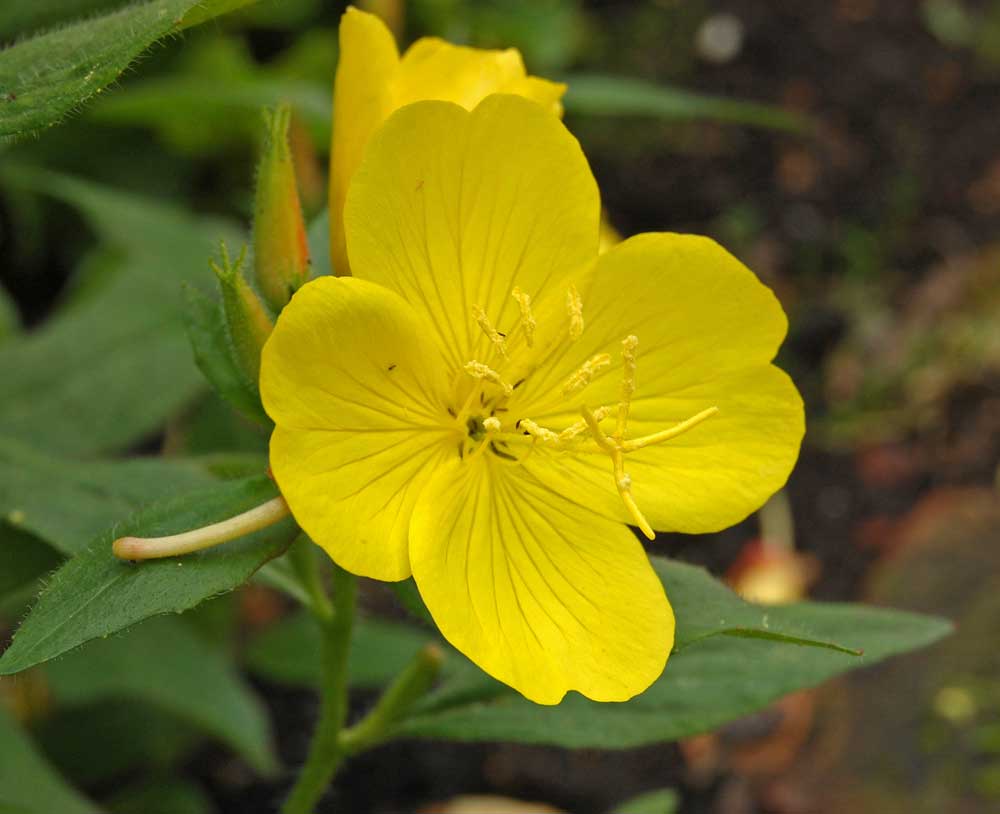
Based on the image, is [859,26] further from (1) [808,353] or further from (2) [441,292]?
(2) [441,292]

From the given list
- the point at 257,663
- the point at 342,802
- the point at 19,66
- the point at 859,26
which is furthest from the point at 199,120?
the point at 859,26

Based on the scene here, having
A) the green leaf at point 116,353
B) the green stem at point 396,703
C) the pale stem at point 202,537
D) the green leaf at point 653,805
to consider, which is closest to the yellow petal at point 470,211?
the pale stem at point 202,537

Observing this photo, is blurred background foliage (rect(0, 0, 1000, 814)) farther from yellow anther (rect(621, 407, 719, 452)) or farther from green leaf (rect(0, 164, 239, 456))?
yellow anther (rect(621, 407, 719, 452))

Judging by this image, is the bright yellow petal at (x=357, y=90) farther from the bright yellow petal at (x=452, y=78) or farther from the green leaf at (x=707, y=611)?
the green leaf at (x=707, y=611)

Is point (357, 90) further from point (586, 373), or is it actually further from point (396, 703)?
point (396, 703)

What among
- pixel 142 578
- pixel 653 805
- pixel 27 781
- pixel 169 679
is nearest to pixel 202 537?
pixel 142 578

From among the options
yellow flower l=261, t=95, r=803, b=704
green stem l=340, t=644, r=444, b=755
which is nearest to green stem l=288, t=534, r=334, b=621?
green stem l=340, t=644, r=444, b=755
